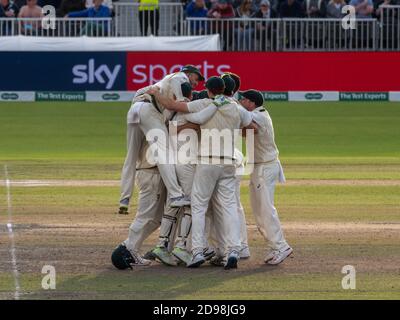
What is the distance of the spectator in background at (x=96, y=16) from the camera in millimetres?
34844

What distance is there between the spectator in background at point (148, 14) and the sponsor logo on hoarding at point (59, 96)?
2.68 metres

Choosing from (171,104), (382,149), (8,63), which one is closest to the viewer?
(171,104)

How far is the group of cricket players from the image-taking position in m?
13.7

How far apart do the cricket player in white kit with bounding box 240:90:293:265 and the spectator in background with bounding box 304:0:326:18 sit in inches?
851

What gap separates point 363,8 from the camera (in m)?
35.3

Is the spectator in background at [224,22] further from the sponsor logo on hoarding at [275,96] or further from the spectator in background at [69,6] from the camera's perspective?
the spectator in background at [69,6]

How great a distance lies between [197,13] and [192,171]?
22042 mm

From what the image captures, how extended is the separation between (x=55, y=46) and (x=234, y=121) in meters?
20.3

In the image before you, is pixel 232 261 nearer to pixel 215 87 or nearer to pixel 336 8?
pixel 215 87

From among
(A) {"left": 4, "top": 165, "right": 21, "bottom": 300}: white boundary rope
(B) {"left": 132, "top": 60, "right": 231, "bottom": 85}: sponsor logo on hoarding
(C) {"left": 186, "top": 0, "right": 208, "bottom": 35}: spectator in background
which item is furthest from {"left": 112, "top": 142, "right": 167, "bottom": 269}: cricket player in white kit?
(C) {"left": 186, "top": 0, "right": 208, "bottom": 35}: spectator in background

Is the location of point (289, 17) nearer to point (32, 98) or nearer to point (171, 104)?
point (32, 98)

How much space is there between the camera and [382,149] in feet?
Answer: 93.0

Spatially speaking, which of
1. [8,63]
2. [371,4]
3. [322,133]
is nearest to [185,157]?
[322,133]

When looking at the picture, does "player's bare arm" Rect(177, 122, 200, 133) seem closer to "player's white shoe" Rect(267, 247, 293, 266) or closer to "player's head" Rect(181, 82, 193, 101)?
"player's head" Rect(181, 82, 193, 101)
